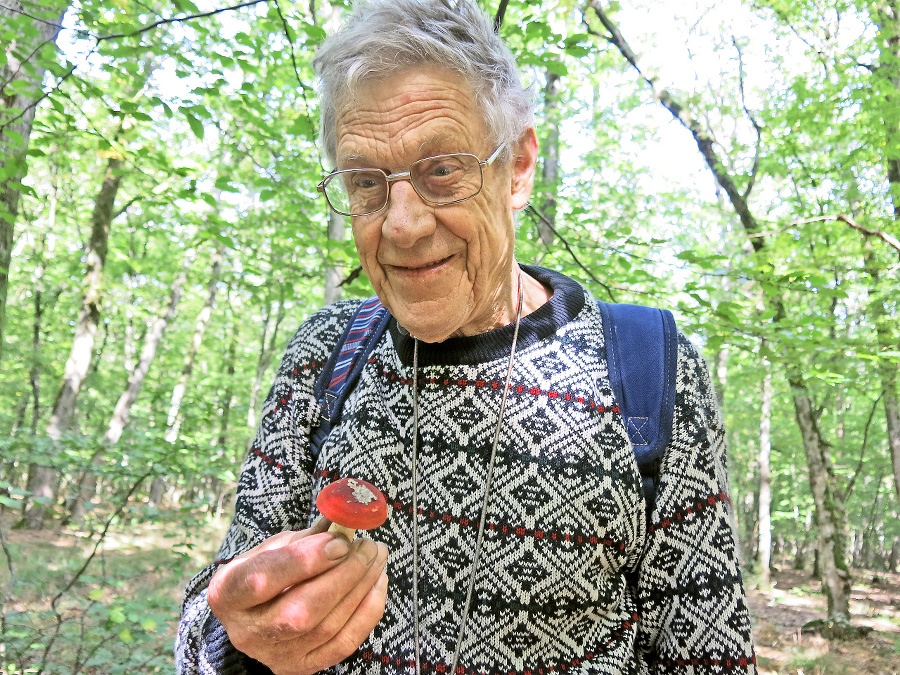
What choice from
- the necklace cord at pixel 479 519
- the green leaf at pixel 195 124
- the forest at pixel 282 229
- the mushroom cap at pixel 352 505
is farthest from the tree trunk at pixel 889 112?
the green leaf at pixel 195 124

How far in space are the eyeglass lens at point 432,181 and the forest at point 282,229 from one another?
0.65 meters

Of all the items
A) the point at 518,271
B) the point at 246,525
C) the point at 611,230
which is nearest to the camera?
the point at 246,525

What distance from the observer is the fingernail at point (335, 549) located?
933 mm

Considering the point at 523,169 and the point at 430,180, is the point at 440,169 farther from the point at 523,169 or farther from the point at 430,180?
the point at 523,169

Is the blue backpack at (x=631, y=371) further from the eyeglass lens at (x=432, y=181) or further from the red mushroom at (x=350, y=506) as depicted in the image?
the red mushroom at (x=350, y=506)

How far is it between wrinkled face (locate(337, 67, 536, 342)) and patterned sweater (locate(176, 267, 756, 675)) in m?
0.18

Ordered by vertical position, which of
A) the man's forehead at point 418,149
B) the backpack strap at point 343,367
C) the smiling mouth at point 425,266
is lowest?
the backpack strap at point 343,367

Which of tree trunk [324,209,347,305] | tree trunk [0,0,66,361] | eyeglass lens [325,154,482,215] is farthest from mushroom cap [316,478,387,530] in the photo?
tree trunk [324,209,347,305]

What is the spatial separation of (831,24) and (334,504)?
40.4ft

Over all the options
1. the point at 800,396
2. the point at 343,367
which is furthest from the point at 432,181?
the point at 800,396

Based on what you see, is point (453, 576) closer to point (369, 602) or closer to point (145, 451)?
point (369, 602)

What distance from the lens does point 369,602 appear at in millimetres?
994

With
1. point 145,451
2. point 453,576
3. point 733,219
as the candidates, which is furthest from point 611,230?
point 733,219

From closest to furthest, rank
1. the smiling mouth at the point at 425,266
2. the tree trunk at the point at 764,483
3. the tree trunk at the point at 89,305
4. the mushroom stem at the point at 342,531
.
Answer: the mushroom stem at the point at 342,531 < the smiling mouth at the point at 425,266 < the tree trunk at the point at 89,305 < the tree trunk at the point at 764,483
